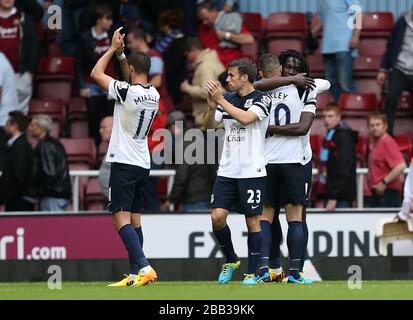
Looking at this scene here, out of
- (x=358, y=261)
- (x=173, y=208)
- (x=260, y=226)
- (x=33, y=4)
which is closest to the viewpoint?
(x=260, y=226)

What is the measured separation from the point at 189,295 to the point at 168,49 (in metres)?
8.72

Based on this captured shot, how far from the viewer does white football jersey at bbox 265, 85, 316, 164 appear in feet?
44.8

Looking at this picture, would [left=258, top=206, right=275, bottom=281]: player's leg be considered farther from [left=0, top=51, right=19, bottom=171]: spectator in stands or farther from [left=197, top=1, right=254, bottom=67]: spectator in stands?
[left=0, top=51, right=19, bottom=171]: spectator in stands

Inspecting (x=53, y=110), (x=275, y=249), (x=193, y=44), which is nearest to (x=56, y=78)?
(x=53, y=110)

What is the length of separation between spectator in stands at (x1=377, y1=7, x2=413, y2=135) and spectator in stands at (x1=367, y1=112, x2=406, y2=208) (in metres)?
1.51

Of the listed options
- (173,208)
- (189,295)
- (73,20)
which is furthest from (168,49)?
(189,295)

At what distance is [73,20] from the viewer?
827 inches

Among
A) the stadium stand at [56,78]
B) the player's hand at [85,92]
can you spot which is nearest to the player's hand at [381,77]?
the player's hand at [85,92]

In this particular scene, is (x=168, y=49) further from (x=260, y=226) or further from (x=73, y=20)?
(x=260, y=226)

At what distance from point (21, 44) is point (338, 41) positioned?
4388mm

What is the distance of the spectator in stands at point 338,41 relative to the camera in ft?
65.0

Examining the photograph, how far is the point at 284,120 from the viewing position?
13672mm

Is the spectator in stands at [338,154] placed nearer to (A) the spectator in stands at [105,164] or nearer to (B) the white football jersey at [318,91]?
(A) the spectator in stands at [105,164]
